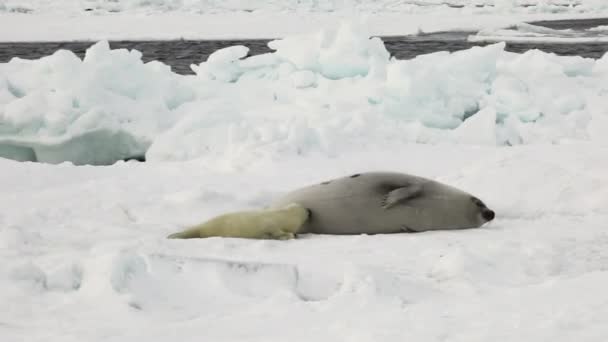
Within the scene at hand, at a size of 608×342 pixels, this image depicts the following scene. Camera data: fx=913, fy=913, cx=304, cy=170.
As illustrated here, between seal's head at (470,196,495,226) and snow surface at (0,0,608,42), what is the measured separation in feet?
47.6

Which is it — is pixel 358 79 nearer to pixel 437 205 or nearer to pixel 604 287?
pixel 437 205

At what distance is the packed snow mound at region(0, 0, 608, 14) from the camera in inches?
944

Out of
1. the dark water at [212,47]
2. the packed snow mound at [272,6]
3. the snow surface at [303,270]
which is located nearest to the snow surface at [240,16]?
the packed snow mound at [272,6]

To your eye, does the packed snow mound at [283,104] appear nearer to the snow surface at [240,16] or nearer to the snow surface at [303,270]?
the snow surface at [303,270]

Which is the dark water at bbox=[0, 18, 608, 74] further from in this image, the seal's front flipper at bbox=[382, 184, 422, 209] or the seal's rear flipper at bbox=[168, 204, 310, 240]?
the seal's rear flipper at bbox=[168, 204, 310, 240]

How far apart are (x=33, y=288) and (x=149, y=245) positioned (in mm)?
703

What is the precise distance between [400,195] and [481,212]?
1.20 feet

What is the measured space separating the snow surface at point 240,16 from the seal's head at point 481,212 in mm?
14498

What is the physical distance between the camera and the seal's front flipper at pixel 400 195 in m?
4.10

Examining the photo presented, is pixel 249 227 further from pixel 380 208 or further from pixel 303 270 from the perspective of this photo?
pixel 303 270

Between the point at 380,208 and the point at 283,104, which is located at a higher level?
the point at 380,208

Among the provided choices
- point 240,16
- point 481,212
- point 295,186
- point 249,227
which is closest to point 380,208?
point 481,212

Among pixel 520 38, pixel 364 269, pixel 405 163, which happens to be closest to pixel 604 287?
pixel 364 269

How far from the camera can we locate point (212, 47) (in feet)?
59.7
